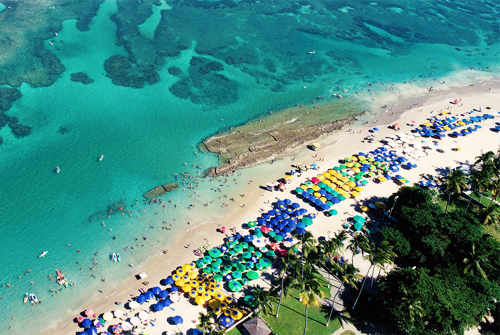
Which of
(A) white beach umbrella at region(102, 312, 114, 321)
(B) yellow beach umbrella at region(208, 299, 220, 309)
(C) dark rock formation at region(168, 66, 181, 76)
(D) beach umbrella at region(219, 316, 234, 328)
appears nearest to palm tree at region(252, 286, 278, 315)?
(D) beach umbrella at region(219, 316, 234, 328)

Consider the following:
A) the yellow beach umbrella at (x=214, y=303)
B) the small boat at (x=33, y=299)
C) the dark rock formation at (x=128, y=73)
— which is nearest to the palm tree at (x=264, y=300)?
the yellow beach umbrella at (x=214, y=303)

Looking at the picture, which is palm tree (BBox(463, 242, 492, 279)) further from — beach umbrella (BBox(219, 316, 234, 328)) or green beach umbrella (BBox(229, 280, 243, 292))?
beach umbrella (BBox(219, 316, 234, 328))

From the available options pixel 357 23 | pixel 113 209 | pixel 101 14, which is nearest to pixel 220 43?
pixel 101 14

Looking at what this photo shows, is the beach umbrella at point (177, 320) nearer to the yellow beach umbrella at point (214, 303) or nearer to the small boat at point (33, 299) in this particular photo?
the yellow beach umbrella at point (214, 303)

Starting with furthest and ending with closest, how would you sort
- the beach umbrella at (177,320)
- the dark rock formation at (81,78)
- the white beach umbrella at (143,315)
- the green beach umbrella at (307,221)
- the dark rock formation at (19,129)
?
the dark rock formation at (81,78)
the dark rock formation at (19,129)
the green beach umbrella at (307,221)
the white beach umbrella at (143,315)
the beach umbrella at (177,320)

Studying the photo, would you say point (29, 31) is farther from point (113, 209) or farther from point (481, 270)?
point (481, 270)
